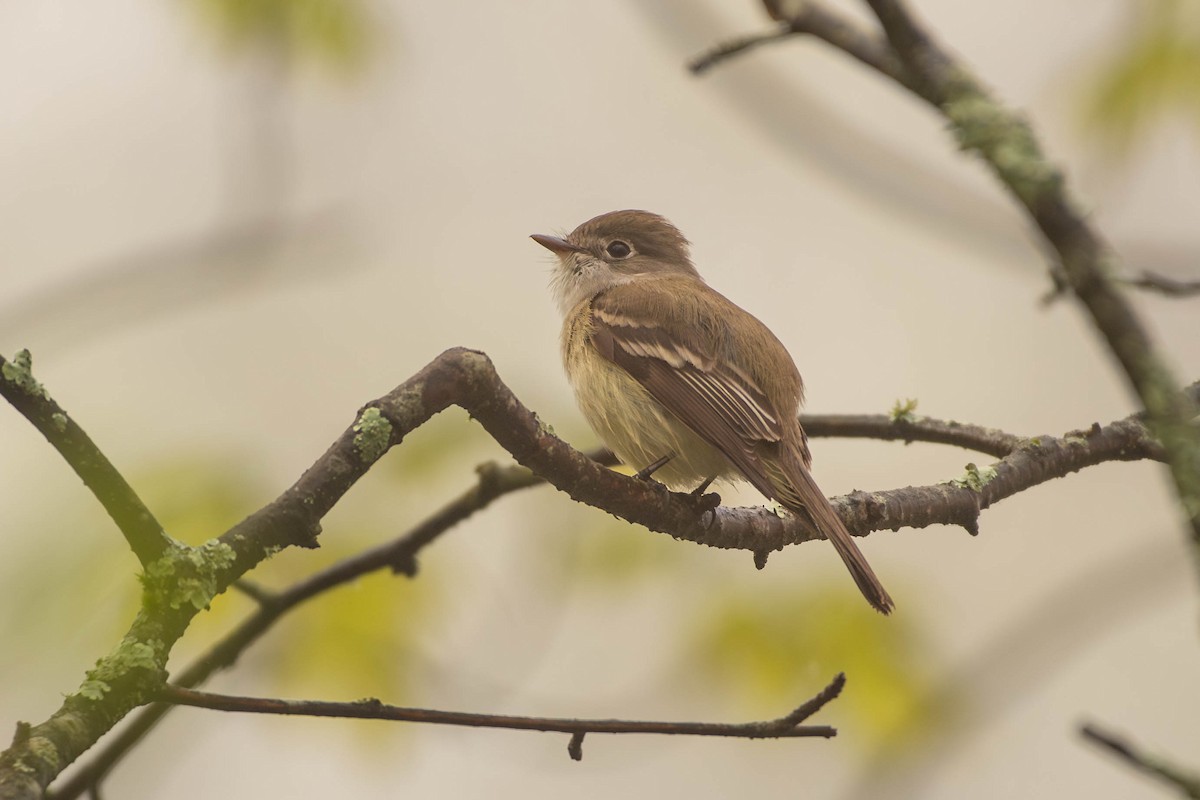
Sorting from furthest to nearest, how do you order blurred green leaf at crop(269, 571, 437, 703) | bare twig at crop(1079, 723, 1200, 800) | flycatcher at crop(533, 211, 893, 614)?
1. blurred green leaf at crop(269, 571, 437, 703)
2. flycatcher at crop(533, 211, 893, 614)
3. bare twig at crop(1079, 723, 1200, 800)

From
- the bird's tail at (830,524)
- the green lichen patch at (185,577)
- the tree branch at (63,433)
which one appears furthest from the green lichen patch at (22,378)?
the bird's tail at (830,524)

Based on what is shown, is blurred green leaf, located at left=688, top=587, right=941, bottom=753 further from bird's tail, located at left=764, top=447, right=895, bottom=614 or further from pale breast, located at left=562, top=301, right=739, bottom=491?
bird's tail, located at left=764, top=447, right=895, bottom=614

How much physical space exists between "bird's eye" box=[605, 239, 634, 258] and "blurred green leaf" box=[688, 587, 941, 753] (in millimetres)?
1866

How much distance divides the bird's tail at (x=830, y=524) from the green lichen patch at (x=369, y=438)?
1.57 metres

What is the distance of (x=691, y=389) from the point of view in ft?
14.3

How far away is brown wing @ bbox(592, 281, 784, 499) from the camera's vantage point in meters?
4.09

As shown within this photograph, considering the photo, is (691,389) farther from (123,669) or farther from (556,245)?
(123,669)

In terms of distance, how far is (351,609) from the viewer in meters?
5.19

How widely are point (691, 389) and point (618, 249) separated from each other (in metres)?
1.94

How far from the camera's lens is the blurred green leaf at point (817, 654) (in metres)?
5.30

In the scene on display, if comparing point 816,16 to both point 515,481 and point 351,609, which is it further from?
point 351,609

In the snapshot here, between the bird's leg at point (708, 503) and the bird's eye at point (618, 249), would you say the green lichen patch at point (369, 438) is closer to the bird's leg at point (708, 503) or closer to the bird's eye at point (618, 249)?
the bird's leg at point (708, 503)

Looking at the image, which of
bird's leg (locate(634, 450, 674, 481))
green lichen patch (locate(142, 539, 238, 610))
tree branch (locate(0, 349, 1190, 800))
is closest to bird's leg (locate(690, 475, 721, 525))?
tree branch (locate(0, 349, 1190, 800))

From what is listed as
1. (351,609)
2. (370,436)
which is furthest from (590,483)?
(351,609)
